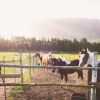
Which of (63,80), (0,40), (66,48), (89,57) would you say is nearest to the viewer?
(89,57)

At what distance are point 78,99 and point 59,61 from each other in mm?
8661

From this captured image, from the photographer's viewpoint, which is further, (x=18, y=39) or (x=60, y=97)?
(x=18, y=39)

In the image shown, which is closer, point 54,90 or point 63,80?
point 54,90

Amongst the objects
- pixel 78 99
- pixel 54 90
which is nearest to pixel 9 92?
pixel 54 90

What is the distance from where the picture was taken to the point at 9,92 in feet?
35.7

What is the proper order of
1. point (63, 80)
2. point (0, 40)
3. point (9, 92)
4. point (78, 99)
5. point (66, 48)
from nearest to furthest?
point (78, 99) → point (9, 92) → point (63, 80) → point (66, 48) → point (0, 40)

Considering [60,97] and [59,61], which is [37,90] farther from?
[59,61]

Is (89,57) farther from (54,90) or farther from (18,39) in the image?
(18,39)

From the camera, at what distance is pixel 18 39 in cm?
12694

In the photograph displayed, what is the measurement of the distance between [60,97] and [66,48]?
317 feet

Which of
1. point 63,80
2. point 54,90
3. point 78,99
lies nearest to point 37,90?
point 54,90

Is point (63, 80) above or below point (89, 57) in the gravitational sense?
below

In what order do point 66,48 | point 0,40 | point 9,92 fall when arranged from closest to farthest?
point 9,92, point 66,48, point 0,40

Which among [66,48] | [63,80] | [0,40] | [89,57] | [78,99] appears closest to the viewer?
[78,99]
